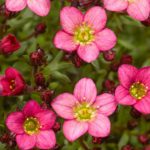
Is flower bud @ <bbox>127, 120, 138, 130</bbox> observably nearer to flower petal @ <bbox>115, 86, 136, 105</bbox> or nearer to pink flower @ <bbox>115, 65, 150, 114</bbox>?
pink flower @ <bbox>115, 65, 150, 114</bbox>

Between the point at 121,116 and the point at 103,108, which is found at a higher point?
the point at 103,108

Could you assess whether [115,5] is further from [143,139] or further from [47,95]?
[143,139]

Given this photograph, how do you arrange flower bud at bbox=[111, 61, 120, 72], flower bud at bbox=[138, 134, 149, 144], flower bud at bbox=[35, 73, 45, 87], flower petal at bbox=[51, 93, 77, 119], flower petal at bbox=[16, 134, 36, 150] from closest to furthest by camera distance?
flower petal at bbox=[16, 134, 36, 150] → flower petal at bbox=[51, 93, 77, 119] → flower bud at bbox=[35, 73, 45, 87] → flower bud at bbox=[138, 134, 149, 144] → flower bud at bbox=[111, 61, 120, 72]

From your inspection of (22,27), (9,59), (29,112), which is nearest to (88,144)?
(29,112)

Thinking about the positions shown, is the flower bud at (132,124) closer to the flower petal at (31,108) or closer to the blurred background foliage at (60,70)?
the blurred background foliage at (60,70)

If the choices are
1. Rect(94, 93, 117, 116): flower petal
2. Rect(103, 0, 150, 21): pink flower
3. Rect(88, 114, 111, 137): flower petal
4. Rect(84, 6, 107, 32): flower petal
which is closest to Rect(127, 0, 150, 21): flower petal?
Rect(103, 0, 150, 21): pink flower

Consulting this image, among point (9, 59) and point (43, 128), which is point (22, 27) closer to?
point (9, 59)

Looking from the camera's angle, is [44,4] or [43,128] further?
[44,4]
